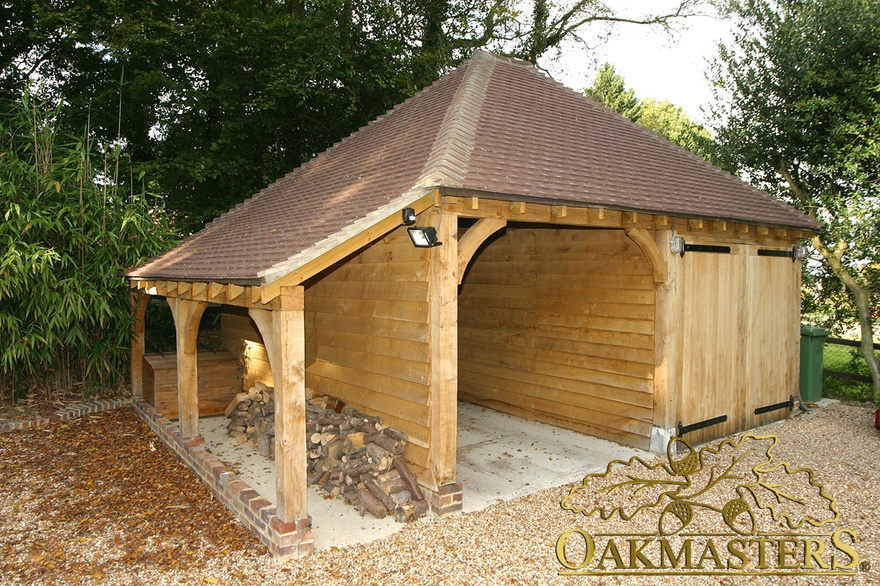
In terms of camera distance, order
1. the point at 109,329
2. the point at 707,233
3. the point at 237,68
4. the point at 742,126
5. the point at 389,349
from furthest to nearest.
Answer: the point at 237,68 → the point at 742,126 → the point at 109,329 → the point at 707,233 → the point at 389,349

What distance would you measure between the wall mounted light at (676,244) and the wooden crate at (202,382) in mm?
5893

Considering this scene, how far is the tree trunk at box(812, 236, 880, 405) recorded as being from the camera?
904 cm

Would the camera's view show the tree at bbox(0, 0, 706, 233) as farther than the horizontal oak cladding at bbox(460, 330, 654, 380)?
Yes

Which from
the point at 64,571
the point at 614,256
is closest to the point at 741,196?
the point at 614,256

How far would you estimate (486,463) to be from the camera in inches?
241

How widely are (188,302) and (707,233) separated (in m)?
5.76

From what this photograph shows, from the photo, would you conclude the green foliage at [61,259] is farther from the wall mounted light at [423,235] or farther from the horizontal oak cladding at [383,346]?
the wall mounted light at [423,235]

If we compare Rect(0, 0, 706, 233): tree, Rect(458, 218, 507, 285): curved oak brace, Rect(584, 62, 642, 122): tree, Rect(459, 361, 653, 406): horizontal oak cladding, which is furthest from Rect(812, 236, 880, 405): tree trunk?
Rect(584, 62, 642, 122): tree

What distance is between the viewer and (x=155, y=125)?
12.9m

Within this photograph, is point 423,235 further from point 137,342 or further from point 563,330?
point 137,342

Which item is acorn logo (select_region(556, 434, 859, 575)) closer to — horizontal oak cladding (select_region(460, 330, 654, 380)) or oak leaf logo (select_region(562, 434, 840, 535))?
oak leaf logo (select_region(562, 434, 840, 535))

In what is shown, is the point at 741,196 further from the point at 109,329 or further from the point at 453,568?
the point at 109,329

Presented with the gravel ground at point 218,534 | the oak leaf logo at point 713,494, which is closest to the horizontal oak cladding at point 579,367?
the oak leaf logo at point 713,494

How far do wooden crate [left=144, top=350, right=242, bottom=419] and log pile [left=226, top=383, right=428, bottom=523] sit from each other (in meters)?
2.01
